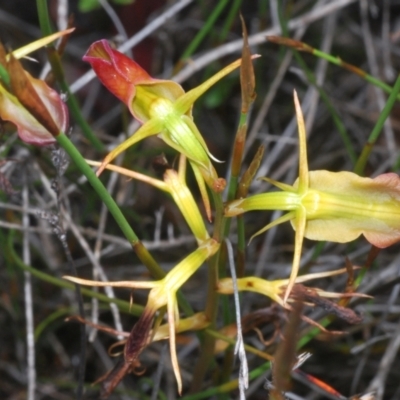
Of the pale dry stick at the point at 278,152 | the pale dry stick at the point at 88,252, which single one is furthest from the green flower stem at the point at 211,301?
the pale dry stick at the point at 278,152

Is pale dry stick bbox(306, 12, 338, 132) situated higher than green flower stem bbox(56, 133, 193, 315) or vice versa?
green flower stem bbox(56, 133, 193, 315)

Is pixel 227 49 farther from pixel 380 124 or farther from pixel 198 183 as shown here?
pixel 198 183

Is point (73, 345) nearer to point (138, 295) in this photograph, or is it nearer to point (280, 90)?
point (138, 295)

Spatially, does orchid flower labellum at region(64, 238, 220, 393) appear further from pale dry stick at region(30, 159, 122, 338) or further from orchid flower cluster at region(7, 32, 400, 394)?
pale dry stick at region(30, 159, 122, 338)

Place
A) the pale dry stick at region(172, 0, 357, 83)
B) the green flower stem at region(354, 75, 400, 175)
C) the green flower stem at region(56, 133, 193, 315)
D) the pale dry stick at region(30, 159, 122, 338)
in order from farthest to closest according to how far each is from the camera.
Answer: the pale dry stick at region(172, 0, 357, 83), the pale dry stick at region(30, 159, 122, 338), the green flower stem at region(354, 75, 400, 175), the green flower stem at region(56, 133, 193, 315)

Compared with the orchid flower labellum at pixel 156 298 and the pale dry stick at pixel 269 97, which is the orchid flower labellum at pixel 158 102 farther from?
the pale dry stick at pixel 269 97

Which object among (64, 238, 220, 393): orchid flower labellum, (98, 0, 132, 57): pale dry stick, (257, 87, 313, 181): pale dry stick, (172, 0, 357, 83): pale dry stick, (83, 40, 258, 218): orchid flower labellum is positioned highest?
(83, 40, 258, 218): orchid flower labellum

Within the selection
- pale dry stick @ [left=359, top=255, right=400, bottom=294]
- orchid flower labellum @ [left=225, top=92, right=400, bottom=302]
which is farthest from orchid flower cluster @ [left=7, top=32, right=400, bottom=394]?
pale dry stick @ [left=359, top=255, right=400, bottom=294]
